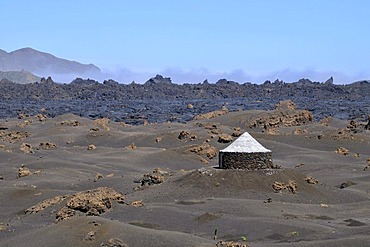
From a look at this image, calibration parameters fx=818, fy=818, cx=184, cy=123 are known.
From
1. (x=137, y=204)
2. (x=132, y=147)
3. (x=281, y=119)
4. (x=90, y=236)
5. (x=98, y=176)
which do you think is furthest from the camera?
(x=281, y=119)

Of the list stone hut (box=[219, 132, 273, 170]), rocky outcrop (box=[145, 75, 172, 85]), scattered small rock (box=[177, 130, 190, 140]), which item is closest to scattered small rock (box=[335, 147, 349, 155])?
scattered small rock (box=[177, 130, 190, 140])

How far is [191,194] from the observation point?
72.5 feet


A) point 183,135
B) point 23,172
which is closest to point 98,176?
point 23,172

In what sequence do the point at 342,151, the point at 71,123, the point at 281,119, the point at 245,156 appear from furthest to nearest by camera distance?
1. the point at 71,123
2. the point at 281,119
3. the point at 342,151
4. the point at 245,156

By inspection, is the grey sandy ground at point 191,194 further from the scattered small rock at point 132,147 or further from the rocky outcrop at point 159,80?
the rocky outcrop at point 159,80

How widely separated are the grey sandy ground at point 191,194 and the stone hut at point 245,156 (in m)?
0.26

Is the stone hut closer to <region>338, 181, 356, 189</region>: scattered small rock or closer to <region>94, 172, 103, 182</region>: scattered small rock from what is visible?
<region>338, 181, 356, 189</region>: scattered small rock

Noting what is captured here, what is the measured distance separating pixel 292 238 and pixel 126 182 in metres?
10.3

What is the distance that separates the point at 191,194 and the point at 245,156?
6.52 ft

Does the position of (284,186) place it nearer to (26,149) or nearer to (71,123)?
(26,149)

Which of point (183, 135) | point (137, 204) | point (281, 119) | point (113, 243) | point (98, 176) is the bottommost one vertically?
point (113, 243)

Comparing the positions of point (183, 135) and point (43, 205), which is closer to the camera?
point (43, 205)

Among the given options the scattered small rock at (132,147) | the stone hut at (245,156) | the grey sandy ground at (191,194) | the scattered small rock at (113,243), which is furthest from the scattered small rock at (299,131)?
the scattered small rock at (113,243)

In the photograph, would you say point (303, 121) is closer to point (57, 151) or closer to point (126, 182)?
point (57, 151)
